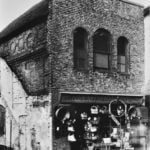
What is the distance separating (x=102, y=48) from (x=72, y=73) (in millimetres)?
2144

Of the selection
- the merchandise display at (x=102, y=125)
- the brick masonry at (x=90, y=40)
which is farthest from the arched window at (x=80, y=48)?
the merchandise display at (x=102, y=125)

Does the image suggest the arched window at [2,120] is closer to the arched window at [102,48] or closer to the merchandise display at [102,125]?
the merchandise display at [102,125]

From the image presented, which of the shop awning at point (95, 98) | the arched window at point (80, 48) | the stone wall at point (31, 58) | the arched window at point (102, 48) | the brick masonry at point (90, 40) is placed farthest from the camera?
the arched window at point (102, 48)

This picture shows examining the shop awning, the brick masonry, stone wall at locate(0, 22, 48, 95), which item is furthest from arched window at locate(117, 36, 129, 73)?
stone wall at locate(0, 22, 48, 95)

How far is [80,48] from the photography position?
46.2ft

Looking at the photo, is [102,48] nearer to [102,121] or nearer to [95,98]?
[95,98]

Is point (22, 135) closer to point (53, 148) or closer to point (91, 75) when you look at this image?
point (53, 148)

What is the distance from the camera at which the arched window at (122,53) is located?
15.5 meters

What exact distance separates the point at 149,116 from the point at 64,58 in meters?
4.71

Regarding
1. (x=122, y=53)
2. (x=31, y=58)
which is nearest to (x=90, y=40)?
(x=122, y=53)

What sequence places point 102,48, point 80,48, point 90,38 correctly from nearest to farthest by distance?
point 80,48
point 90,38
point 102,48

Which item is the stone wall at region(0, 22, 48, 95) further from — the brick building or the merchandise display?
the merchandise display

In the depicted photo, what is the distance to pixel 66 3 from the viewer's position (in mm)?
13492

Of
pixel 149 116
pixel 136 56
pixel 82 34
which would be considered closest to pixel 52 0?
pixel 82 34
